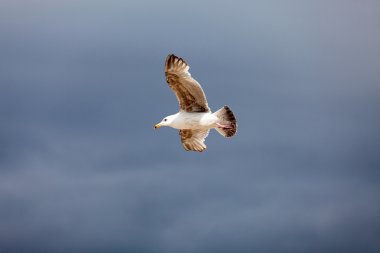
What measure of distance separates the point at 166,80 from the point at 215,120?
2374 millimetres

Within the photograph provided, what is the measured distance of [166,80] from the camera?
3117 cm

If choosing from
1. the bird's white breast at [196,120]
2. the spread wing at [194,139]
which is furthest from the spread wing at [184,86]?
the spread wing at [194,139]

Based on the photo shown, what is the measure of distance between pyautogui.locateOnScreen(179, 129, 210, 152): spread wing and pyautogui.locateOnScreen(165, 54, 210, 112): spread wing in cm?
198

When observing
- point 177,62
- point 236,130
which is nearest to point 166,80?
point 177,62

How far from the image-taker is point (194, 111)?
1261 inches

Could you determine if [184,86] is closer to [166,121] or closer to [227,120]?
[166,121]

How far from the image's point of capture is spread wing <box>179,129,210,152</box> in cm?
3381

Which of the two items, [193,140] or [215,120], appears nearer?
[215,120]

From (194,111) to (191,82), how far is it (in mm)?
1398

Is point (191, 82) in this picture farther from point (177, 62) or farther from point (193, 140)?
point (193, 140)

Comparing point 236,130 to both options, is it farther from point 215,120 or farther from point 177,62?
point 177,62

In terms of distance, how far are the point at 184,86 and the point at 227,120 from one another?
2.15 metres

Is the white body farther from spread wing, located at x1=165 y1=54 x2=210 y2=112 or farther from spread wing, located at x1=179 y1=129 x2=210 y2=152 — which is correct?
spread wing, located at x1=179 y1=129 x2=210 y2=152

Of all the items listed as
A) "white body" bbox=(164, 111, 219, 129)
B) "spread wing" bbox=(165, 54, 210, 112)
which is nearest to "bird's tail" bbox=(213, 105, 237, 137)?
"white body" bbox=(164, 111, 219, 129)
